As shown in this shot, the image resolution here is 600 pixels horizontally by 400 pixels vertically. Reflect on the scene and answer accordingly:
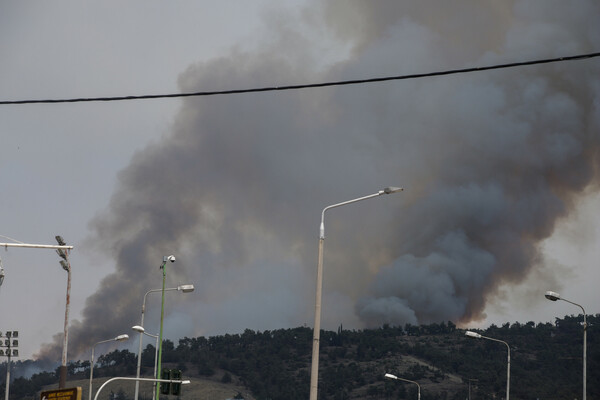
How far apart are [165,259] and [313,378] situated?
980 inches

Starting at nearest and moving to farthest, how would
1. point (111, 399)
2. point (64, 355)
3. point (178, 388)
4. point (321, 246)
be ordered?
1. point (321, 246)
2. point (178, 388)
3. point (64, 355)
4. point (111, 399)

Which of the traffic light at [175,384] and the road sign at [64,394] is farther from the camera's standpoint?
the traffic light at [175,384]

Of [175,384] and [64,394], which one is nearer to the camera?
[64,394]

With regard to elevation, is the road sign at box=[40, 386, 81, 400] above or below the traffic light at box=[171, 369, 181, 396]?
below

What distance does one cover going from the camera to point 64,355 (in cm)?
4669

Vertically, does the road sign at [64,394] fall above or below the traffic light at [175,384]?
below

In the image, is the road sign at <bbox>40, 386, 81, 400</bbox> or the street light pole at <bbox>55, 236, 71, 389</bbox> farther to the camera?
the street light pole at <bbox>55, 236, 71, 389</bbox>

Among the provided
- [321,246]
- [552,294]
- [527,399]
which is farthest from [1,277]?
[527,399]

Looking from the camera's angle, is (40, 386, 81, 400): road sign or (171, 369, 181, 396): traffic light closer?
(40, 386, 81, 400): road sign

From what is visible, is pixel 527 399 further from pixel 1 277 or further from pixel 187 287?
pixel 1 277

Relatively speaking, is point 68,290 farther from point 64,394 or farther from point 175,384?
point 64,394

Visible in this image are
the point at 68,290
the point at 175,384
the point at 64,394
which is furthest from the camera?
the point at 68,290

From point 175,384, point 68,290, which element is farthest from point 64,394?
point 68,290

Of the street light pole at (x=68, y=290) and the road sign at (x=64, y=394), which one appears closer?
the road sign at (x=64, y=394)
